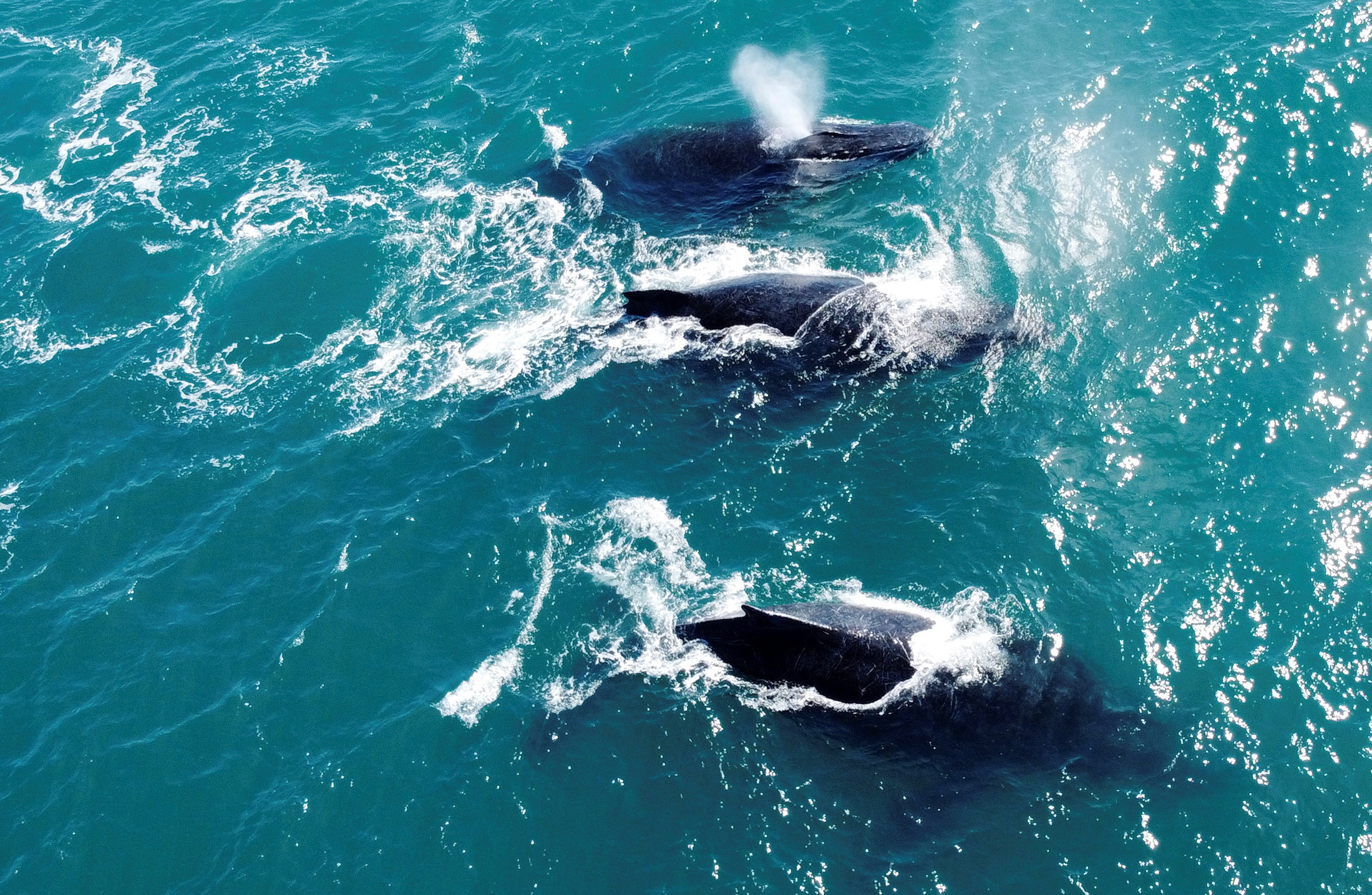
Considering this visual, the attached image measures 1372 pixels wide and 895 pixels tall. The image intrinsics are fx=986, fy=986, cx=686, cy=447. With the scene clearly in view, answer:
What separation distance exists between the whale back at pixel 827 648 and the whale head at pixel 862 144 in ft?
98.6

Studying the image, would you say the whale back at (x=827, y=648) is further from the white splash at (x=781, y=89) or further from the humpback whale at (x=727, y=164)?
the white splash at (x=781, y=89)

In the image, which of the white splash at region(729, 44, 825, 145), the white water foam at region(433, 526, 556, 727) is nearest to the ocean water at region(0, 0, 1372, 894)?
the white water foam at region(433, 526, 556, 727)

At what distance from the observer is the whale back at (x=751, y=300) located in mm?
48031

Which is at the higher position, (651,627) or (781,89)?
(781,89)

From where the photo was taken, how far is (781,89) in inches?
2414

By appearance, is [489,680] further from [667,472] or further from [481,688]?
[667,472]

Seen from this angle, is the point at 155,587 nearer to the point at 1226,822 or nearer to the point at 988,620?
the point at 988,620

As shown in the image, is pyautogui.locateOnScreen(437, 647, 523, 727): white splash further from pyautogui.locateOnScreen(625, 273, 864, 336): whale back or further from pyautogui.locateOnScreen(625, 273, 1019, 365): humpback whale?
pyautogui.locateOnScreen(625, 273, 1019, 365): humpback whale

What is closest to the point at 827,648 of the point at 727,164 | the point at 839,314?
the point at 839,314

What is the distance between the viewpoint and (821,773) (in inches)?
1341

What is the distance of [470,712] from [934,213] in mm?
34505

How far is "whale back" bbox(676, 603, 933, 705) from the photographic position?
34688 millimetres

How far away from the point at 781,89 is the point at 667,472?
2953cm

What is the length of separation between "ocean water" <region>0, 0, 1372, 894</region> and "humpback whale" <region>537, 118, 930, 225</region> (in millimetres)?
1334
